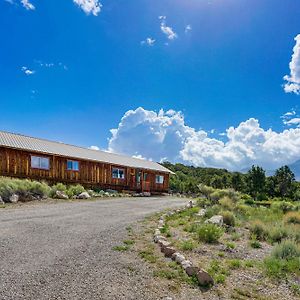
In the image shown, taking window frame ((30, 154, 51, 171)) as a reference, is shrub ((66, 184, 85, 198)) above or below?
below

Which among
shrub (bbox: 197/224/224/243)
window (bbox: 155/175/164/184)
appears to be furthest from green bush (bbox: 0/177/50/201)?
window (bbox: 155/175/164/184)

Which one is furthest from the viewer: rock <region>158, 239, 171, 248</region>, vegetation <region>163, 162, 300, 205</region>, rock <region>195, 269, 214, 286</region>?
vegetation <region>163, 162, 300, 205</region>

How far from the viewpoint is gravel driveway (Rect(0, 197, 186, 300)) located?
4.39 metres

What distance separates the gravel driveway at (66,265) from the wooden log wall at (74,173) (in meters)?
13.0

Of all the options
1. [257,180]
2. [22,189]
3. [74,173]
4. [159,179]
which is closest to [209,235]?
[22,189]

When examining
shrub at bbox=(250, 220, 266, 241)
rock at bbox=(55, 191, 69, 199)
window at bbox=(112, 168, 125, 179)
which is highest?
window at bbox=(112, 168, 125, 179)

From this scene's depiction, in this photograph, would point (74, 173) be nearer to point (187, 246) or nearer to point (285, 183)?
point (187, 246)

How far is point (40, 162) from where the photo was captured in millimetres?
22688

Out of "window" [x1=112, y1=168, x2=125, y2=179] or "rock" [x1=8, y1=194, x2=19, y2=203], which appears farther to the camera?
"window" [x1=112, y1=168, x2=125, y2=179]

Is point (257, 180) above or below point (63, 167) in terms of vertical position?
below

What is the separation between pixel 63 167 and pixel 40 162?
2.11m

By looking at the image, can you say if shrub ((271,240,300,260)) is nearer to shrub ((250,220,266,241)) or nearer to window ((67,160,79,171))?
shrub ((250,220,266,241))

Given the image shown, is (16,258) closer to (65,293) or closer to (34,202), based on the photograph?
(65,293)

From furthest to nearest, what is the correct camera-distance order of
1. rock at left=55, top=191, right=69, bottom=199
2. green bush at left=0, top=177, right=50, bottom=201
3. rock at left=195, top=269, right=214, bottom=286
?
rock at left=55, top=191, right=69, bottom=199
green bush at left=0, top=177, right=50, bottom=201
rock at left=195, top=269, right=214, bottom=286
